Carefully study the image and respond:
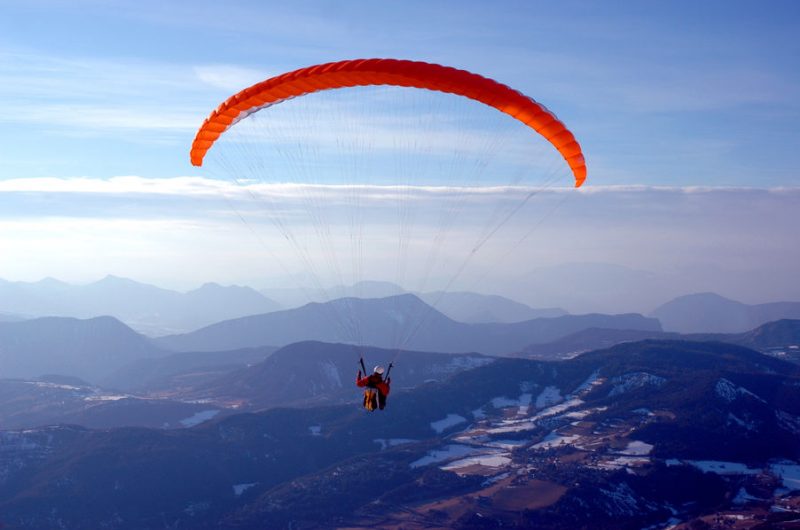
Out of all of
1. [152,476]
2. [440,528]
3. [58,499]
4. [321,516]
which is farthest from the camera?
[152,476]

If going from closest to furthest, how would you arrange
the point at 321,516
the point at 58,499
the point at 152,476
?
the point at 321,516 < the point at 58,499 < the point at 152,476

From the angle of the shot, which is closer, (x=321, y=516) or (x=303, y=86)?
(x=303, y=86)

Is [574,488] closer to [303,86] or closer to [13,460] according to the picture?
[13,460]

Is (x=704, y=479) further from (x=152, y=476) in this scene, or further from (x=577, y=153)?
(x=577, y=153)

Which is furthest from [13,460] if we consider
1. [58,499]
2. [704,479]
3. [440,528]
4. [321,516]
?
[704,479]

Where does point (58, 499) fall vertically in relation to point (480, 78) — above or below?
below

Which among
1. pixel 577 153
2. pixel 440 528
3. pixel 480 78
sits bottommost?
pixel 440 528
